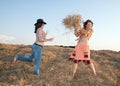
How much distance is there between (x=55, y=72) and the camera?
11852mm

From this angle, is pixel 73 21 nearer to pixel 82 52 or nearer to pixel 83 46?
pixel 83 46

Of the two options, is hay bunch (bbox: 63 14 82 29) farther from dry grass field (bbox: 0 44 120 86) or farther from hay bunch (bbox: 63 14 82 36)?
dry grass field (bbox: 0 44 120 86)

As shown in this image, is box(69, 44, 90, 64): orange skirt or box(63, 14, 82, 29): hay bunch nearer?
box(69, 44, 90, 64): orange skirt

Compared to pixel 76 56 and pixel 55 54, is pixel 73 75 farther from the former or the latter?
pixel 55 54

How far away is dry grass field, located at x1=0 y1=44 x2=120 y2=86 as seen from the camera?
10.7m

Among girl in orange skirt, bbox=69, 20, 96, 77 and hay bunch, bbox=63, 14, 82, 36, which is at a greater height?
hay bunch, bbox=63, 14, 82, 36

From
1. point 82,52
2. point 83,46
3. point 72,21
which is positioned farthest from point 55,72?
point 72,21

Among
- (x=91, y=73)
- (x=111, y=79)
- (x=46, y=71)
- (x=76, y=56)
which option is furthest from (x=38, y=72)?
(x=111, y=79)

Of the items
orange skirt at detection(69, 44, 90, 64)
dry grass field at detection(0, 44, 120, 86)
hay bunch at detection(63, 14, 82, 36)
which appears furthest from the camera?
hay bunch at detection(63, 14, 82, 36)

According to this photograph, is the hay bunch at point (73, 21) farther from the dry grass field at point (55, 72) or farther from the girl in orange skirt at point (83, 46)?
the dry grass field at point (55, 72)

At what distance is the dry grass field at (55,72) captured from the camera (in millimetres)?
10672

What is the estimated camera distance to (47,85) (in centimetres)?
1038

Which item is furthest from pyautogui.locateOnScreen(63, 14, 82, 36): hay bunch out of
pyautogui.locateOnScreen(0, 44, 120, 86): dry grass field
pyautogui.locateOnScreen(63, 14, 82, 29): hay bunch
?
pyautogui.locateOnScreen(0, 44, 120, 86): dry grass field

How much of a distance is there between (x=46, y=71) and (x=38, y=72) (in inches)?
32.1
